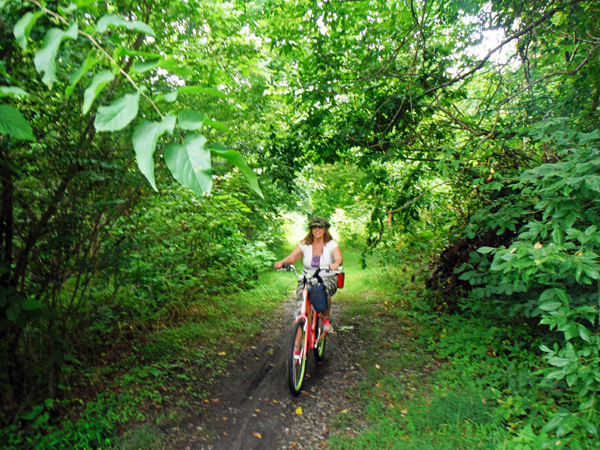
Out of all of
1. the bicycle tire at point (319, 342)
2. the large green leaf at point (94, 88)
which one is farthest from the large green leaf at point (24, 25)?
the bicycle tire at point (319, 342)

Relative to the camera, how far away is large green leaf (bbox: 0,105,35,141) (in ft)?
2.77

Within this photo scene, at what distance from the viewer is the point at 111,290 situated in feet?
15.1

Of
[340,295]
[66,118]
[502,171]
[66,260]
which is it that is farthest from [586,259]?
[340,295]

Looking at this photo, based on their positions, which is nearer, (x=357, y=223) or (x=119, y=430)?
(x=119, y=430)

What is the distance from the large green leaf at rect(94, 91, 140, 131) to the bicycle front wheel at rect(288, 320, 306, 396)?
12.1 ft

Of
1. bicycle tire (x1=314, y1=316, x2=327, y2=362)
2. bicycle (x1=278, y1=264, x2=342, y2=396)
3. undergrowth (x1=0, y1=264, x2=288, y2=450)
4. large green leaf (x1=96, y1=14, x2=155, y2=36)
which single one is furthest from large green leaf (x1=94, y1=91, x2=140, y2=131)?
bicycle tire (x1=314, y1=316, x2=327, y2=362)

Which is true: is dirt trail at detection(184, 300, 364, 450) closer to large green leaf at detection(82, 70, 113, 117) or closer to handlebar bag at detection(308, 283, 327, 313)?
handlebar bag at detection(308, 283, 327, 313)

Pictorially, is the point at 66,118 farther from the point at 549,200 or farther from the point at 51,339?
the point at 549,200

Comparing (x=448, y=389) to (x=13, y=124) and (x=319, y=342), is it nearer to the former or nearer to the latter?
(x=319, y=342)

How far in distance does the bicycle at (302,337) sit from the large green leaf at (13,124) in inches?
138

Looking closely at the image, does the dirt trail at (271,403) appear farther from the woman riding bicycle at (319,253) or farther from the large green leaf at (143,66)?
the large green leaf at (143,66)

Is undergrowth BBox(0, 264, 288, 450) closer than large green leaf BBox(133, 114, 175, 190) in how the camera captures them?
No

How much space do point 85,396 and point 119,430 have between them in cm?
67

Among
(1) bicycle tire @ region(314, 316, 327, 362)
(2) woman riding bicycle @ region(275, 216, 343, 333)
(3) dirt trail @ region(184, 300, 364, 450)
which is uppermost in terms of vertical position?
(2) woman riding bicycle @ region(275, 216, 343, 333)
